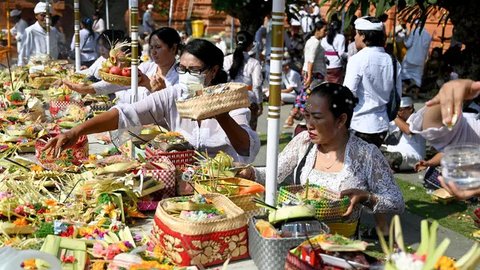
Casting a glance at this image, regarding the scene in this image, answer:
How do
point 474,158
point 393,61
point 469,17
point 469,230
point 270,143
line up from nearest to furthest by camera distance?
point 474,158 < point 270,143 < point 469,230 < point 393,61 < point 469,17

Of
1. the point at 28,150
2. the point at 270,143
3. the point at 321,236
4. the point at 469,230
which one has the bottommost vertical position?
the point at 469,230

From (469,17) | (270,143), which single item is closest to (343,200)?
(270,143)

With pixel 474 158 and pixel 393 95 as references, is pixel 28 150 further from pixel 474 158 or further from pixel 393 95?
pixel 474 158

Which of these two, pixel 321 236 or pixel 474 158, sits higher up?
pixel 474 158

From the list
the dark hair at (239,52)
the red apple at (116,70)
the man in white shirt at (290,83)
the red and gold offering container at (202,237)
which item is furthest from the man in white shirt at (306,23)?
the red and gold offering container at (202,237)

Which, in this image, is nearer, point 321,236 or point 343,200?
point 321,236

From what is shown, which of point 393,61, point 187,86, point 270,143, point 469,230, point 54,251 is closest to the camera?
point 54,251

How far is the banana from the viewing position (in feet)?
8.25

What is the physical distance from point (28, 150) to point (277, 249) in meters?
2.80

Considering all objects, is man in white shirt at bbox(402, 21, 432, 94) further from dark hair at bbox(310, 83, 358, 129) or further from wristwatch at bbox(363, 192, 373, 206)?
wristwatch at bbox(363, 192, 373, 206)

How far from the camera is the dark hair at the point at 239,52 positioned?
7.20m

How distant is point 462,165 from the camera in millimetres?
2080

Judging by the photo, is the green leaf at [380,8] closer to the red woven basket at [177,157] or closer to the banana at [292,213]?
the red woven basket at [177,157]

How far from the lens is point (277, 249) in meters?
2.45
